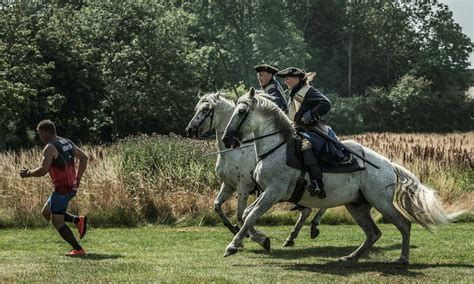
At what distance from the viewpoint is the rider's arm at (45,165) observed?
12.9 m

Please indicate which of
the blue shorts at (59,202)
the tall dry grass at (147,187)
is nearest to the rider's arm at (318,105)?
the blue shorts at (59,202)

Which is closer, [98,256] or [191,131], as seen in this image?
[98,256]

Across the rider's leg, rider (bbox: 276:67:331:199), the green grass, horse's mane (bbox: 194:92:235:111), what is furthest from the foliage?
the rider's leg

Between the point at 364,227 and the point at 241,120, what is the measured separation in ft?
7.93

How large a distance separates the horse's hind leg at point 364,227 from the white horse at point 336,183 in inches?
0.6

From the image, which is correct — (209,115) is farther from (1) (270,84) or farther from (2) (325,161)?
(2) (325,161)

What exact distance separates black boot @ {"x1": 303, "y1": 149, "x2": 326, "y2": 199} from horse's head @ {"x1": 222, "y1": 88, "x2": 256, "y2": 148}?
0.90m

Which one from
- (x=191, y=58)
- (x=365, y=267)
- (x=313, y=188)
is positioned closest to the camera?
(x=365, y=267)

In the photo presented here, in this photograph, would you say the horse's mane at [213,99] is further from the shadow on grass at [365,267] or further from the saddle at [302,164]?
the shadow on grass at [365,267]

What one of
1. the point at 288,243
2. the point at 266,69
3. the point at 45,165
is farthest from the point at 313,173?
the point at 45,165

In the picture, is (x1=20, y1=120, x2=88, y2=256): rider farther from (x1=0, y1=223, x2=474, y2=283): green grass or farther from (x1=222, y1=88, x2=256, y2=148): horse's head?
(x1=222, y1=88, x2=256, y2=148): horse's head

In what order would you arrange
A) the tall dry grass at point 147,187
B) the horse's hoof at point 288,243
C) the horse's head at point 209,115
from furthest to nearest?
the tall dry grass at point 147,187 < the horse's hoof at point 288,243 < the horse's head at point 209,115

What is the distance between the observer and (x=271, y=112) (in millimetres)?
12898

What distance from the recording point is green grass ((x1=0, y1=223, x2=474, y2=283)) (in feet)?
37.5
